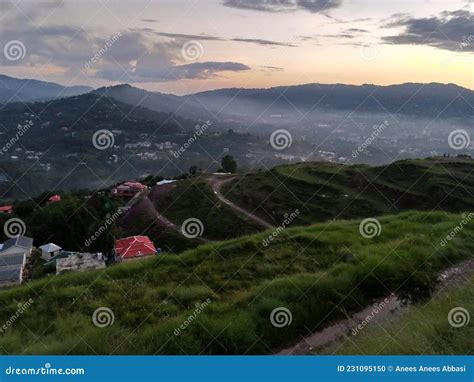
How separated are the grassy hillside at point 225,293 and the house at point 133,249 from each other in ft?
53.9

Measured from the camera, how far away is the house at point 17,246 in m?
33.5

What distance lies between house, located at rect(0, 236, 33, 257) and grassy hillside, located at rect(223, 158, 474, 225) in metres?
22.2

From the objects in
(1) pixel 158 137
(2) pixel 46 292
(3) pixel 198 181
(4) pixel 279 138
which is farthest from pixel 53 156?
(2) pixel 46 292

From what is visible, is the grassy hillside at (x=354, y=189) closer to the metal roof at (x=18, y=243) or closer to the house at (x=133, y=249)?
the house at (x=133, y=249)

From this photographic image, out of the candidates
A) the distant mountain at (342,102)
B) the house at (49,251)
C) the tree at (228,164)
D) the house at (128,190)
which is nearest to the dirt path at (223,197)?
the tree at (228,164)

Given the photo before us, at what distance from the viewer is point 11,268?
93.1 ft

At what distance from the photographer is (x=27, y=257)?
113 feet

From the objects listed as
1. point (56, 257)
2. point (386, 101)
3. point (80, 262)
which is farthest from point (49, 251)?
point (386, 101)

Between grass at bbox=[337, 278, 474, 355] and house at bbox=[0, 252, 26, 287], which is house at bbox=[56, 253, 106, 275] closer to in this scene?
house at bbox=[0, 252, 26, 287]

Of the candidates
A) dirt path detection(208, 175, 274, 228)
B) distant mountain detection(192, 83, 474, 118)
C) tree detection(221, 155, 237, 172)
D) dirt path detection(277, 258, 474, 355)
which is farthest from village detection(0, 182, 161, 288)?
distant mountain detection(192, 83, 474, 118)

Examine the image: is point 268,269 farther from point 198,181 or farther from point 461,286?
point 198,181

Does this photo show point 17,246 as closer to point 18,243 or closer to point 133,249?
point 18,243

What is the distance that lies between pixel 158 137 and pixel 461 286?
470 ft

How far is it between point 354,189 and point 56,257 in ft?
117
